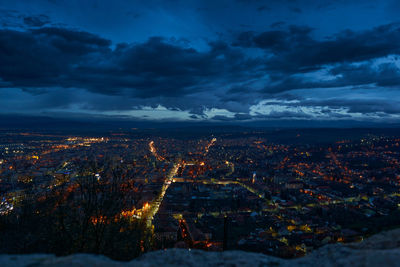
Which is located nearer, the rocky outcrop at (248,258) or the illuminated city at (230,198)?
the rocky outcrop at (248,258)

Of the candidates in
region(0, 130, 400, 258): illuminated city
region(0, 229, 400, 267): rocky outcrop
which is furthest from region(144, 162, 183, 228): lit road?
region(0, 229, 400, 267): rocky outcrop

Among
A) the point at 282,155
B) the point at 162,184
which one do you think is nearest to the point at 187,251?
the point at 162,184

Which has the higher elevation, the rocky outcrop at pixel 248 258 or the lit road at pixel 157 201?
the rocky outcrop at pixel 248 258

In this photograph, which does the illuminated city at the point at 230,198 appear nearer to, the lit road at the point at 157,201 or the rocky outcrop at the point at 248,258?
the lit road at the point at 157,201

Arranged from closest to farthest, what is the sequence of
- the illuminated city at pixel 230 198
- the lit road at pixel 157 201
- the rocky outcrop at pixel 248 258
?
the rocky outcrop at pixel 248 258, the illuminated city at pixel 230 198, the lit road at pixel 157 201

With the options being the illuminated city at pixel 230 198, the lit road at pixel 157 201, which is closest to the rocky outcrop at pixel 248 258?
the illuminated city at pixel 230 198

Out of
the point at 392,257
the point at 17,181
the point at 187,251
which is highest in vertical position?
the point at 392,257

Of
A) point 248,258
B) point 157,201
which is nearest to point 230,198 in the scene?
point 157,201

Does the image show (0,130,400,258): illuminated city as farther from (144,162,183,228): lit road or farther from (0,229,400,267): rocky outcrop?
(0,229,400,267): rocky outcrop

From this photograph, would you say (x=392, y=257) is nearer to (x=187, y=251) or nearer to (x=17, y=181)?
(x=187, y=251)
